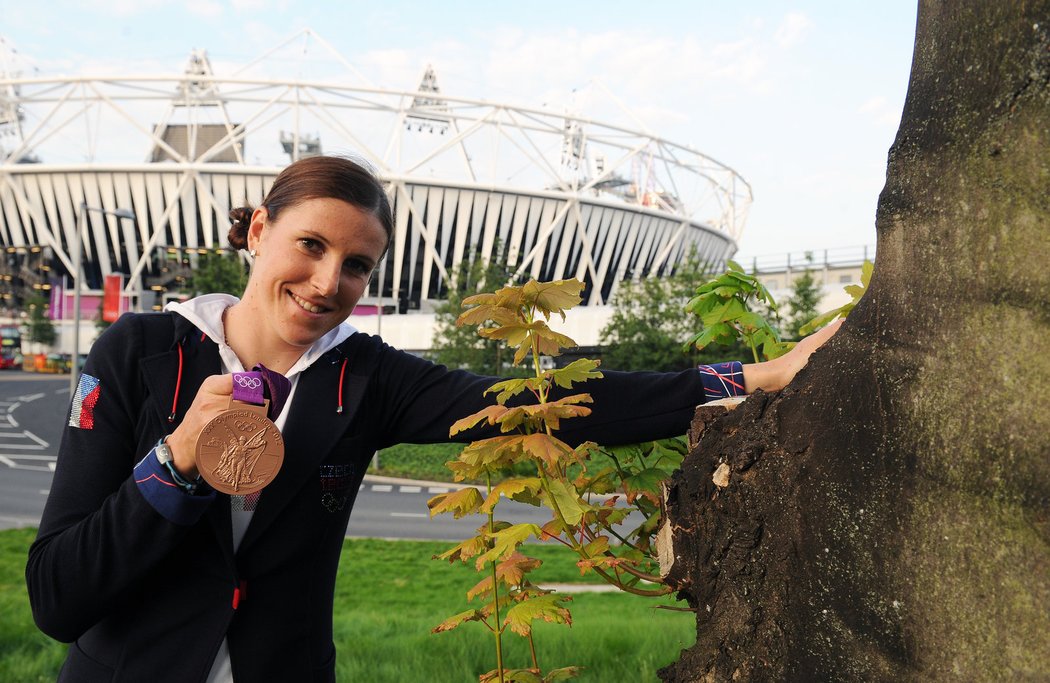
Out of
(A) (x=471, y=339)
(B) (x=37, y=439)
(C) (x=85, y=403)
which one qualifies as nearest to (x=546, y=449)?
(C) (x=85, y=403)

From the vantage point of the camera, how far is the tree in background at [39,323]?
167 feet

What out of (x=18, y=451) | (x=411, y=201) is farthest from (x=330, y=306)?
(x=411, y=201)

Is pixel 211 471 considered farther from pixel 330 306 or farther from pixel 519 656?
pixel 519 656

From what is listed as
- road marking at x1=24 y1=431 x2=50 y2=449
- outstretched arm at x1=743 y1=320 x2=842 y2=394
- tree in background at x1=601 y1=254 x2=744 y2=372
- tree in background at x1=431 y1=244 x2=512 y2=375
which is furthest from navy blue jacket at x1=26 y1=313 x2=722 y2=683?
road marking at x1=24 y1=431 x2=50 y2=449

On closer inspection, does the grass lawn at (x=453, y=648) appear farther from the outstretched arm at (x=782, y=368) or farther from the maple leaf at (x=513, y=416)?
the maple leaf at (x=513, y=416)

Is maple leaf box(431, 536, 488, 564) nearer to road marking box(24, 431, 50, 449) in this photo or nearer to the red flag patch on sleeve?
the red flag patch on sleeve

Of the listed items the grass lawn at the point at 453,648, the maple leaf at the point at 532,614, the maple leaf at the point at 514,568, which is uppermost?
the maple leaf at the point at 514,568

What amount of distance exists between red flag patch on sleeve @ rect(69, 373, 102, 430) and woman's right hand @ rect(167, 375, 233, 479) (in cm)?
29

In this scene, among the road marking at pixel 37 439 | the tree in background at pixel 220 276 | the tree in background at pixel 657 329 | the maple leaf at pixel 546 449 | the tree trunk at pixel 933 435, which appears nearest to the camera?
the tree trunk at pixel 933 435

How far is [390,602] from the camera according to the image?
362 inches

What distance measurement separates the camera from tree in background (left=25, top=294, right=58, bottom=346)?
5084cm

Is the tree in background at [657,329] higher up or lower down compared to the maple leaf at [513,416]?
lower down

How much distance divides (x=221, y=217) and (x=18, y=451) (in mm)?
25629

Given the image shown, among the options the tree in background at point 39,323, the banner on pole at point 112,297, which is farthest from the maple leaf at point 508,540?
the tree in background at point 39,323
